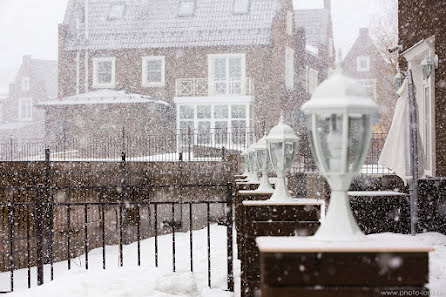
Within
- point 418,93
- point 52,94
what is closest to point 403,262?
point 418,93

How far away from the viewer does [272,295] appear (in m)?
2.75

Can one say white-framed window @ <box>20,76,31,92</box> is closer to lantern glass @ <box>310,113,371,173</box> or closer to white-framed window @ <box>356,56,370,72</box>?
white-framed window @ <box>356,56,370,72</box>

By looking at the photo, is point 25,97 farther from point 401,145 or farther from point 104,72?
point 401,145

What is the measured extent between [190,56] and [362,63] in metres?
19.9

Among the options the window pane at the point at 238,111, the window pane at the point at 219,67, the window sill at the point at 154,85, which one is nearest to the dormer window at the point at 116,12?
the window sill at the point at 154,85

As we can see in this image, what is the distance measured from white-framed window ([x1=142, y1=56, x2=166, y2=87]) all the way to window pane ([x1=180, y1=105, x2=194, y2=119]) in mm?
2411

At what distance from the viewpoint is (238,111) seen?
28.5m

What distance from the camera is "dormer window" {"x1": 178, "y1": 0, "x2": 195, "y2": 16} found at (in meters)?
31.1

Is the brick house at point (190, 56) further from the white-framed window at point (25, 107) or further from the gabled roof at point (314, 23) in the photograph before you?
the white-framed window at point (25, 107)

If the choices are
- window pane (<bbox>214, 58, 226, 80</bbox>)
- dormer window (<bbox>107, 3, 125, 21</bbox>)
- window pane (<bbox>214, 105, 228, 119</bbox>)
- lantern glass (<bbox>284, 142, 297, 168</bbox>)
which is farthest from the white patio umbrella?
dormer window (<bbox>107, 3, 125, 21</bbox>)

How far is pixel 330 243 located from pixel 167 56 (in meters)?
28.4

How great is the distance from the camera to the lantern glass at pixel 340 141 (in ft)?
9.59

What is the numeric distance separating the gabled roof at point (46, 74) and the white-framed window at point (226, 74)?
33.2 metres

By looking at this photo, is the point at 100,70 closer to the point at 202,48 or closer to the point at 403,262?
the point at 202,48
